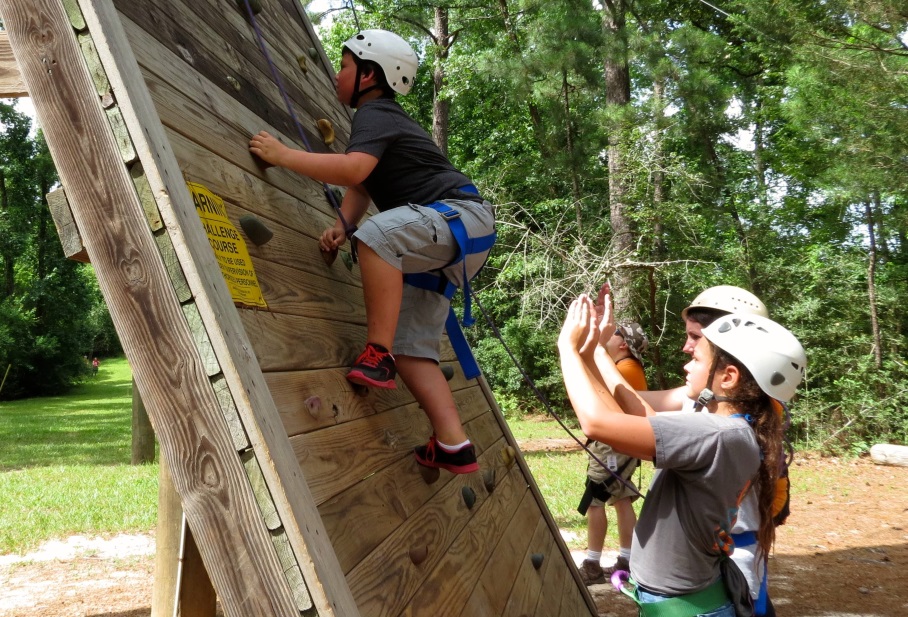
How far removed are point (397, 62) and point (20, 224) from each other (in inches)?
1375

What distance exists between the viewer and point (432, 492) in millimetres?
2857

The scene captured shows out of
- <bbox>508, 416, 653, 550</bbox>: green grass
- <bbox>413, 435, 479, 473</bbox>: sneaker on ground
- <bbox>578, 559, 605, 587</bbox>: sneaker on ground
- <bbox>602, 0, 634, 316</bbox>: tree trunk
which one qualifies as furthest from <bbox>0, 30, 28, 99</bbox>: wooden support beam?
<bbox>602, 0, 634, 316</bbox>: tree trunk

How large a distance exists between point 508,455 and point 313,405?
84.4 inches

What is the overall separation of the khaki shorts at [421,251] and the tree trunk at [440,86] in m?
11.9

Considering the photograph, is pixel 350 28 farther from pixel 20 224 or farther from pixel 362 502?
pixel 362 502

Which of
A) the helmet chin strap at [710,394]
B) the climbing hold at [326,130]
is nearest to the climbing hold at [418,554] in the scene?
the helmet chin strap at [710,394]

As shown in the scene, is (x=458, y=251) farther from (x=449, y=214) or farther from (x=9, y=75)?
(x=9, y=75)

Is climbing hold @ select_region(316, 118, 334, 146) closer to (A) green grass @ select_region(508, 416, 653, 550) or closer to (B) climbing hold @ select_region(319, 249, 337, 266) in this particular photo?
(B) climbing hold @ select_region(319, 249, 337, 266)

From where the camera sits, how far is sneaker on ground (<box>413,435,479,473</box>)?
2.73m

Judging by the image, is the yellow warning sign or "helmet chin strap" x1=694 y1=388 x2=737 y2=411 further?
"helmet chin strap" x1=694 y1=388 x2=737 y2=411

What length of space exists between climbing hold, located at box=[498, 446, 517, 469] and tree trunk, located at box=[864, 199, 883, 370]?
37.9 feet

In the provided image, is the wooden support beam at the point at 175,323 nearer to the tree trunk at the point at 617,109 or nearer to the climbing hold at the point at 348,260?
the climbing hold at the point at 348,260

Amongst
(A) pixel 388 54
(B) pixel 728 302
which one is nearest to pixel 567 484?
(B) pixel 728 302

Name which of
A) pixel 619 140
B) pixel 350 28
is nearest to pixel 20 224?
pixel 350 28
